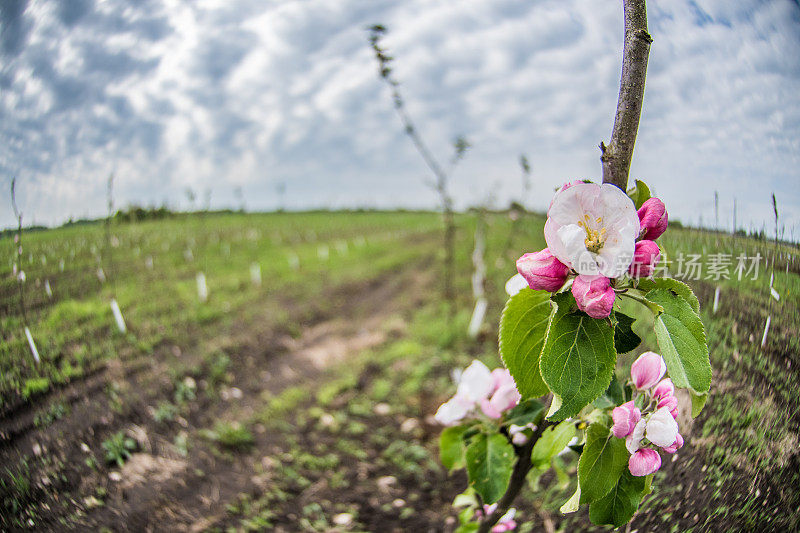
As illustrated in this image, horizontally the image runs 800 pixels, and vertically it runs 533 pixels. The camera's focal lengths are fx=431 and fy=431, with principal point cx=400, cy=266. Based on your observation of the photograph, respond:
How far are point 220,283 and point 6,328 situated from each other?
813cm

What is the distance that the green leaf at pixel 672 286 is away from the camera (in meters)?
0.84

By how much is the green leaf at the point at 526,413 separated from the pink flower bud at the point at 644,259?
1.86ft

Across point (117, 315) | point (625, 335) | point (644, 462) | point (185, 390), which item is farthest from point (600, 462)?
point (185, 390)

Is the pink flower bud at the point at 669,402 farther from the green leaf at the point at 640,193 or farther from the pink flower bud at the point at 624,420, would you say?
the green leaf at the point at 640,193

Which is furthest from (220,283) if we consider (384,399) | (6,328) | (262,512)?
(6,328)

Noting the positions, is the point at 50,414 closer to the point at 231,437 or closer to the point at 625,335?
the point at 625,335

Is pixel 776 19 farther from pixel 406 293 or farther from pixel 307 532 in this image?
pixel 406 293

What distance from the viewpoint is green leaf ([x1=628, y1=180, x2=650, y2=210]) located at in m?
0.89

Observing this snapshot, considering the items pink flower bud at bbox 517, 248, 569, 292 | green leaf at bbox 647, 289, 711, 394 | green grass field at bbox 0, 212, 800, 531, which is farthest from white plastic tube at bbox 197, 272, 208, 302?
green leaf at bbox 647, 289, 711, 394

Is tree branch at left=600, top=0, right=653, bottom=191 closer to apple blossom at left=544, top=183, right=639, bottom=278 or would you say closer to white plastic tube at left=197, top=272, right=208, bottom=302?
apple blossom at left=544, top=183, right=639, bottom=278

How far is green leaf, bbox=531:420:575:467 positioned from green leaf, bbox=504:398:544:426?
54 mm

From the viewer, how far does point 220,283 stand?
8.91 metres

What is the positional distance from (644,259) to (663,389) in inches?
15.3

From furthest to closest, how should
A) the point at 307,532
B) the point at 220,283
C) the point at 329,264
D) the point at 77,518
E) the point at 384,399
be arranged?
the point at 329,264
the point at 220,283
the point at 384,399
the point at 307,532
the point at 77,518
